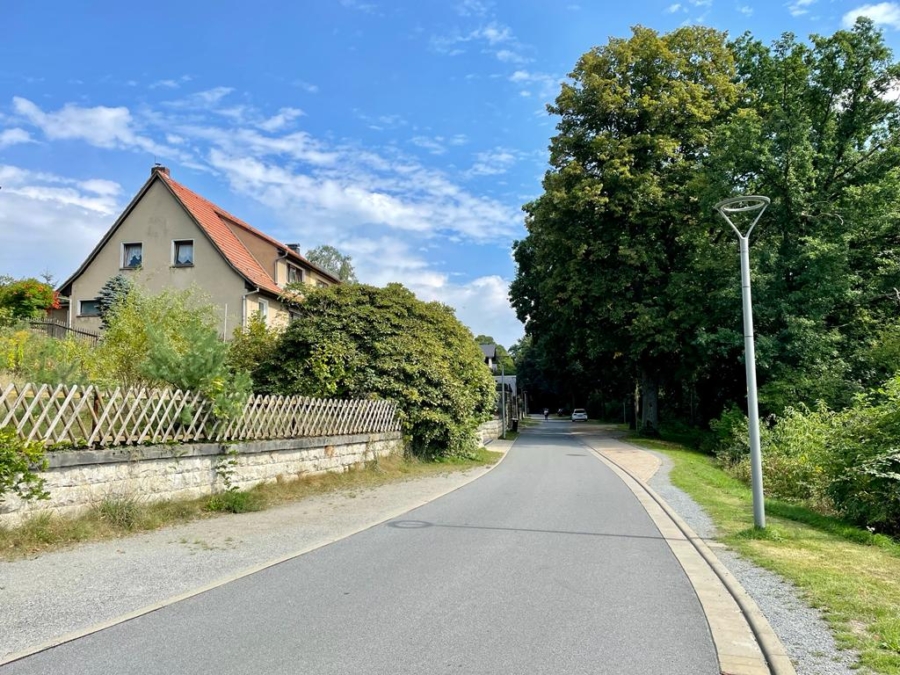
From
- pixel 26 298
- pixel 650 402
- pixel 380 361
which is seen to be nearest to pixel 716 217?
pixel 650 402

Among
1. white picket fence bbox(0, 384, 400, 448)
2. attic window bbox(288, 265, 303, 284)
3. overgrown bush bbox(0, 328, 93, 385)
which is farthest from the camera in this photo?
attic window bbox(288, 265, 303, 284)

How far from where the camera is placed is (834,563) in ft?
24.1

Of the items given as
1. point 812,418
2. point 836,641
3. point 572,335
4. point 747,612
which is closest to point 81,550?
point 747,612

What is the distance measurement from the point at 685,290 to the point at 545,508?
1972cm

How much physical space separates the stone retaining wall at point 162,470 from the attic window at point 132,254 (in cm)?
2141

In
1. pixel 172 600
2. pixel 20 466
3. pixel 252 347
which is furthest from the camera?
pixel 252 347

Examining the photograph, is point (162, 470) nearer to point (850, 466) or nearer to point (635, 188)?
point (850, 466)

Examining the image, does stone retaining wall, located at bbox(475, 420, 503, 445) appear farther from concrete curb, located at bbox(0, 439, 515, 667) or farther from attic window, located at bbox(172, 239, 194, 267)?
concrete curb, located at bbox(0, 439, 515, 667)

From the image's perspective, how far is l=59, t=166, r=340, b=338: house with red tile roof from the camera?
1165 inches

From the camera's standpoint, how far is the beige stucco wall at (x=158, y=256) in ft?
97.9

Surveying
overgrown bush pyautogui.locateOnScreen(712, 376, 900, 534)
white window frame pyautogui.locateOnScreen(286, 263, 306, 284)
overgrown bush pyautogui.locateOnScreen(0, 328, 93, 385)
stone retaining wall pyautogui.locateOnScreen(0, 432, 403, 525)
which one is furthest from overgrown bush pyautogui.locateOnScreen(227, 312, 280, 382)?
white window frame pyautogui.locateOnScreen(286, 263, 306, 284)

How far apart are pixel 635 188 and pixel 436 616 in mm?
27506

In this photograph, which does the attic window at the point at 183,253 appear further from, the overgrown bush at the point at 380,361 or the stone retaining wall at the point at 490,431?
the stone retaining wall at the point at 490,431

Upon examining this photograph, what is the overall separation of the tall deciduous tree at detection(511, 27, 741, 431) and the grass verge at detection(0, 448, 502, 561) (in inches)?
744
